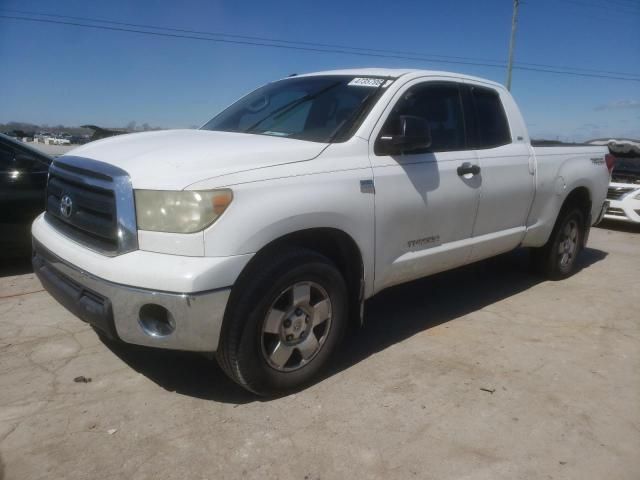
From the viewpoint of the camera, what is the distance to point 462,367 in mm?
3350

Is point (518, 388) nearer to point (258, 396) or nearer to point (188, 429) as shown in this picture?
point (258, 396)

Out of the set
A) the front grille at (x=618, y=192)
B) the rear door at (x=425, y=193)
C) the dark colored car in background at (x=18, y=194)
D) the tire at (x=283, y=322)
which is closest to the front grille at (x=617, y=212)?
the front grille at (x=618, y=192)

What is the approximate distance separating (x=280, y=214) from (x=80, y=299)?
3.65 ft

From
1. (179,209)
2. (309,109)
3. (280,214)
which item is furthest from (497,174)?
(179,209)

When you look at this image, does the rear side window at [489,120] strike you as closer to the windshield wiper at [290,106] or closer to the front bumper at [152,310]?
the windshield wiper at [290,106]

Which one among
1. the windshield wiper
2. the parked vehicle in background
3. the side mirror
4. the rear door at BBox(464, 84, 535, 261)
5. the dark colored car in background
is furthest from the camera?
the parked vehicle in background

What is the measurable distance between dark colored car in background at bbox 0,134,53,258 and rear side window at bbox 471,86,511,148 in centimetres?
408

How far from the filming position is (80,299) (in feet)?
8.60

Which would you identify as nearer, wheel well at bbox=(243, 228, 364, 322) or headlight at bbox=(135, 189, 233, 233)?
headlight at bbox=(135, 189, 233, 233)

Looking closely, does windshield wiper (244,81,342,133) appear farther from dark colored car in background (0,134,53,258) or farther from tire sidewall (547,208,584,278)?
tire sidewall (547,208,584,278)

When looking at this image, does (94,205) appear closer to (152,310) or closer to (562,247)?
(152,310)

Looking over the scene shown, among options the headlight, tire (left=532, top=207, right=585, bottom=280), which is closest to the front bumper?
the headlight

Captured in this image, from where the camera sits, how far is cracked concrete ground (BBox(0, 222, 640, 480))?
235cm

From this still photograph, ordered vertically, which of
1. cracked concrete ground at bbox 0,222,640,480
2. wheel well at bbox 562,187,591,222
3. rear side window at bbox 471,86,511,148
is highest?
rear side window at bbox 471,86,511,148
